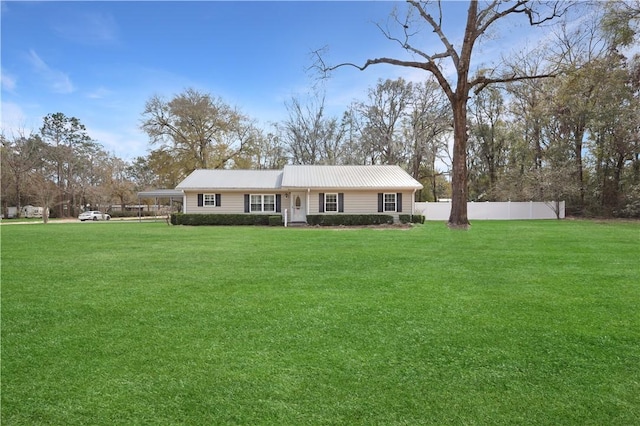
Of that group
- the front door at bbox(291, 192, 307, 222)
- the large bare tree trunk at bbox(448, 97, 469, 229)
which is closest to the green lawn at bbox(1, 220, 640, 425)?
the large bare tree trunk at bbox(448, 97, 469, 229)

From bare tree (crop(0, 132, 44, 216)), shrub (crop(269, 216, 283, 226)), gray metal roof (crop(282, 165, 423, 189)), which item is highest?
bare tree (crop(0, 132, 44, 216))

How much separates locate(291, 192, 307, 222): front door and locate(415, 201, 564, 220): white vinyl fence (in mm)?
8442

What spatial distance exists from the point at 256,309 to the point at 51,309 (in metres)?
2.45

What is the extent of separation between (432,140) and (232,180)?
1909 centimetres

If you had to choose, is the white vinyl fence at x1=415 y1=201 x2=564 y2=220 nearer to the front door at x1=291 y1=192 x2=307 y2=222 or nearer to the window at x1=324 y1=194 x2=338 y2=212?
the window at x1=324 y1=194 x2=338 y2=212

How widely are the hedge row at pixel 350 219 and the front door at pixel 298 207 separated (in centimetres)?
169

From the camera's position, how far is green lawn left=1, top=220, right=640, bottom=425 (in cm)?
254

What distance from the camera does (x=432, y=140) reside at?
113 feet

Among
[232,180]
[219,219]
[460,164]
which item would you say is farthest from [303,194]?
[460,164]

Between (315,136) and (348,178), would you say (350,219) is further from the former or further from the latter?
(315,136)

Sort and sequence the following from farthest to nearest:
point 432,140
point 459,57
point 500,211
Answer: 1. point 432,140
2. point 500,211
3. point 459,57

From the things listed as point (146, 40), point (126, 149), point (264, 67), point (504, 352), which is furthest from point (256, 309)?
point (126, 149)

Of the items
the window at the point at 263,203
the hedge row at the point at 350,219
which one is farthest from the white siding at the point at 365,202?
the window at the point at 263,203

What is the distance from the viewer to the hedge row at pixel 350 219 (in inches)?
818
